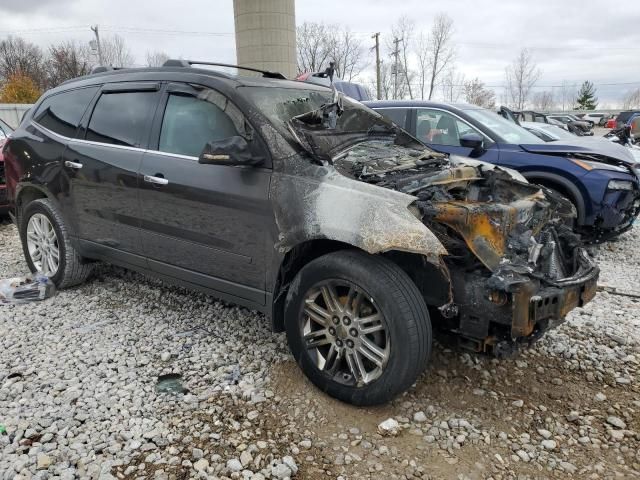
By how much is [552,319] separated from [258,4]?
1456 centimetres

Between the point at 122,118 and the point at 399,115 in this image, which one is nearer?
the point at 122,118

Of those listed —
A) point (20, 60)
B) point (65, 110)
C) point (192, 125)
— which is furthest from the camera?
point (20, 60)

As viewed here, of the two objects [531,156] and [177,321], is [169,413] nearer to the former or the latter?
[177,321]

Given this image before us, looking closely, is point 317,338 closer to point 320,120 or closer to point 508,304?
point 508,304

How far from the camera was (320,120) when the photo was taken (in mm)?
3277

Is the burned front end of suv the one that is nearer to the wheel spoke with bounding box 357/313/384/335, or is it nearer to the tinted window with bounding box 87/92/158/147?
the wheel spoke with bounding box 357/313/384/335

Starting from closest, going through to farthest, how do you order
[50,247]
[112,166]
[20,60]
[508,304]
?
[508,304]
[112,166]
[50,247]
[20,60]

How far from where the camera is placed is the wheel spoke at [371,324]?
8.66 ft

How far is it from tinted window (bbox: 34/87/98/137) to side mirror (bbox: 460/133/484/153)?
4093 millimetres

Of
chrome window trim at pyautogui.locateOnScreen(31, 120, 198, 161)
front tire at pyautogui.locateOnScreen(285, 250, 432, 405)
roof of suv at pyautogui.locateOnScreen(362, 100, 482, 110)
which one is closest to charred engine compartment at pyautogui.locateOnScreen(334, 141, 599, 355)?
front tire at pyautogui.locateOnScreen(285, 250, 432, 405)

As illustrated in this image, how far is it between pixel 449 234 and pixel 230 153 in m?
1.31

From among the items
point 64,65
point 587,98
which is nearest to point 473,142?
point 64,65

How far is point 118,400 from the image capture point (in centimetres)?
288

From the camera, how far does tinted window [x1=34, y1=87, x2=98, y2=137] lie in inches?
165
